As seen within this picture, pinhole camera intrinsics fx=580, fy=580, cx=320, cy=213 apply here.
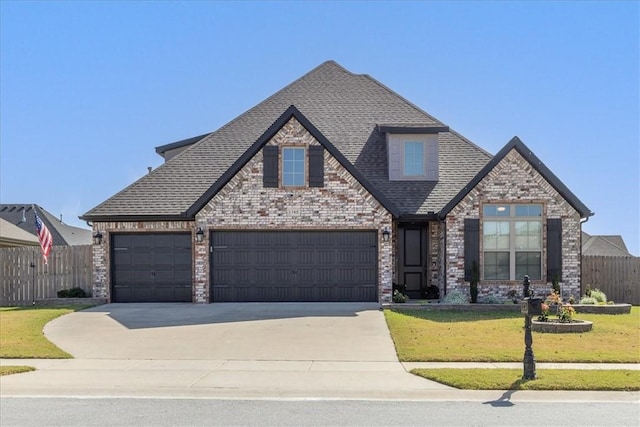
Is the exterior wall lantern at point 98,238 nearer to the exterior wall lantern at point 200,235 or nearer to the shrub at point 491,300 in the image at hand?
the exterior wall lantern at point 200,235

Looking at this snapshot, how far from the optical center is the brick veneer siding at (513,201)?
18.1m

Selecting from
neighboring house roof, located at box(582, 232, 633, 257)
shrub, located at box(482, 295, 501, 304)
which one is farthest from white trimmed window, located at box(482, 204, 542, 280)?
neighboring house roof, located at box(582, 232, 633, 257)

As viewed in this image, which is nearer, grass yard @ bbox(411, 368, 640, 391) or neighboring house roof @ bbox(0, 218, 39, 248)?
grass yard @ bbox(411, 368, 640, 391)

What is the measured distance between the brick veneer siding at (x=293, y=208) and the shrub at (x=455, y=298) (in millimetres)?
1831

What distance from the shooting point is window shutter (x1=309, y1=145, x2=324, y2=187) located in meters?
18.1

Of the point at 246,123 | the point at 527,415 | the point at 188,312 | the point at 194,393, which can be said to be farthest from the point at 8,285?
the point at 527,415

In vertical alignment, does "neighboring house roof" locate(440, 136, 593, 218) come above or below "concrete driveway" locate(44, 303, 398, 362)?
above

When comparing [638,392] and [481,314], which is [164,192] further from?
[638,392]

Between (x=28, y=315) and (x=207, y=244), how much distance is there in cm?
538

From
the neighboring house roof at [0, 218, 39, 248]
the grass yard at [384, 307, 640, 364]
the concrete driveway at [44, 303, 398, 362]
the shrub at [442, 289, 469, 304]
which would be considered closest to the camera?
the grass yard at [384, 307, 640, 364]

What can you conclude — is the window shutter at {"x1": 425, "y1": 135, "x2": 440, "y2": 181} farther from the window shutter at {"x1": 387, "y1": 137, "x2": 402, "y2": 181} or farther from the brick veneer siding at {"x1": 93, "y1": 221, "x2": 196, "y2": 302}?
the brick veneer siding at {"x1": 93, "y1": 221, "x2": 196, "y2": 302}

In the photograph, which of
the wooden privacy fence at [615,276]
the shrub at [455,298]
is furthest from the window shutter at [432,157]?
the wooden privacy fence at [615,276]

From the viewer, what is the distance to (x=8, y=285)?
1959 centimetres

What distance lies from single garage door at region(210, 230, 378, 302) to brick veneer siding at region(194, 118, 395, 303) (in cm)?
30
